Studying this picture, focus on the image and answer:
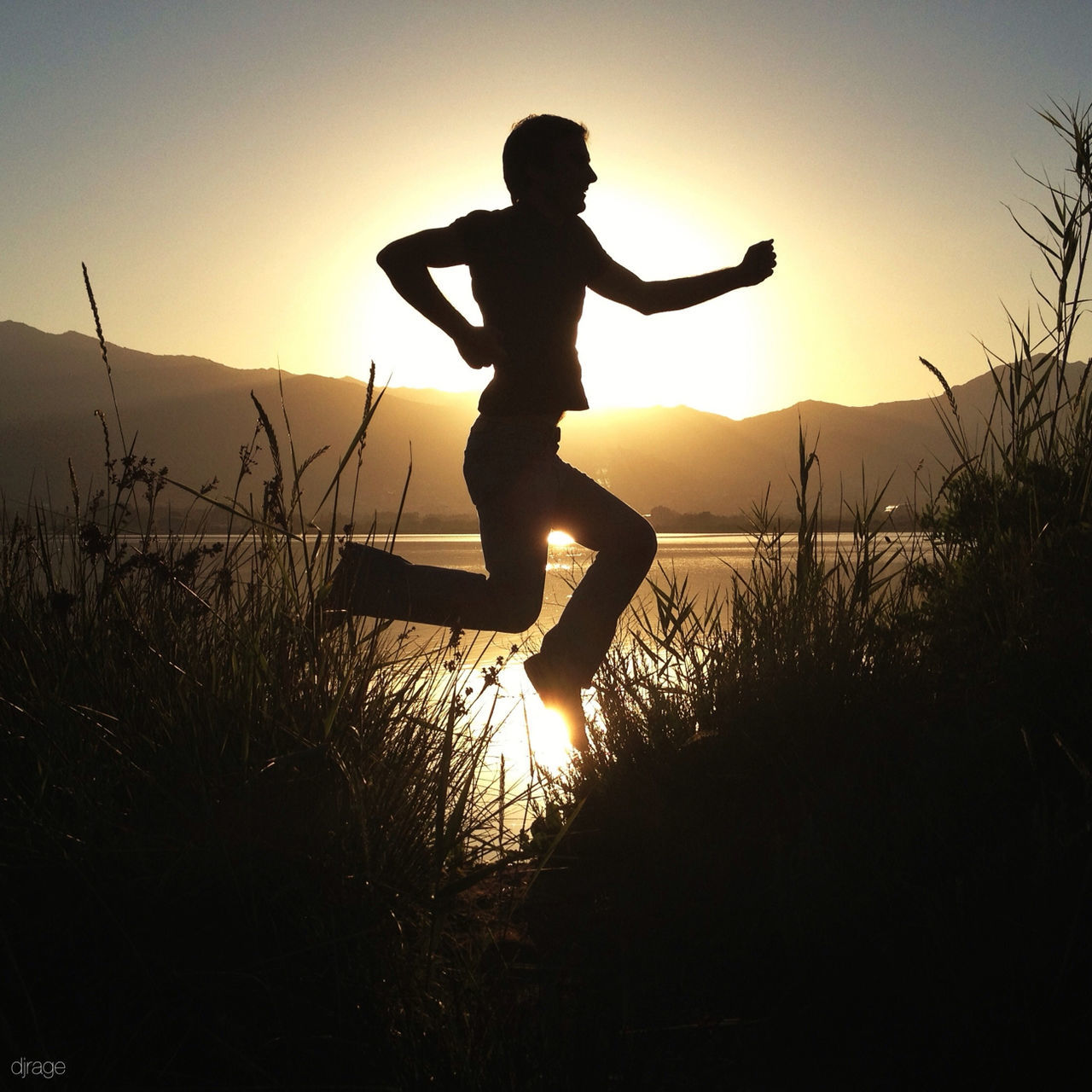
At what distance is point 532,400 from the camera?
261cm

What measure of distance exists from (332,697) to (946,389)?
2.14m

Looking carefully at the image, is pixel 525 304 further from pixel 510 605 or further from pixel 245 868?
pixel 245 868

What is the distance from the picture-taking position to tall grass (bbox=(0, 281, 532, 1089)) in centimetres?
120

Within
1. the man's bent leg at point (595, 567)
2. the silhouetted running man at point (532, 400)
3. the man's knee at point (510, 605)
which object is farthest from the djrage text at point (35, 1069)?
the man's bent leg at point (595, 567)

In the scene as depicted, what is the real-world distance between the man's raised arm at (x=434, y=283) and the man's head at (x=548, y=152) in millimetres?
323

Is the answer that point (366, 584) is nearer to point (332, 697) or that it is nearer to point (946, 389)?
point (332, 697)

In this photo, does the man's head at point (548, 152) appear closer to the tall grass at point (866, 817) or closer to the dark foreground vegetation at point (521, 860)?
the tall grass at point (866, 817)

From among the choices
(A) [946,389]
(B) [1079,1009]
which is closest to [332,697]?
(B) [1079,1009]

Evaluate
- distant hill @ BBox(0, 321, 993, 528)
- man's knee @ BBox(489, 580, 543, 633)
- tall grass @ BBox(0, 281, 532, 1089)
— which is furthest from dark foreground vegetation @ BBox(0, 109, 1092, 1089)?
distant hill @ BBox(0, 321, 993, 528)

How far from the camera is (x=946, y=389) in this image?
2930 millimetres

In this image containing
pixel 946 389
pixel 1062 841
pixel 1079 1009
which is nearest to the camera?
pixel 1079 1009

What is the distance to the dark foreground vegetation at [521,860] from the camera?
1225 mm

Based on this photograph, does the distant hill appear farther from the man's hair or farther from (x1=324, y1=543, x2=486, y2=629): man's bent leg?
(x1=324, y1=543, x2=486, y2=629): man's bent leg

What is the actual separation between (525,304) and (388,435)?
117 m
